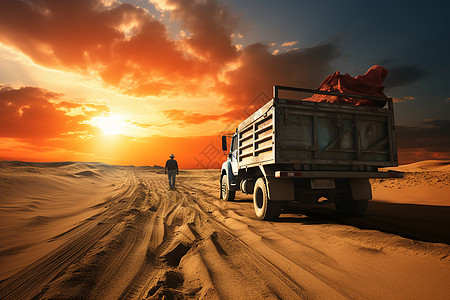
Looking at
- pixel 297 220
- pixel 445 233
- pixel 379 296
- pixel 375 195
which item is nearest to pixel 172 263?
pixel 379 296

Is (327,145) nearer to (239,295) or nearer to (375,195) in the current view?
(239,295)

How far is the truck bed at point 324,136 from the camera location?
16.3 ft

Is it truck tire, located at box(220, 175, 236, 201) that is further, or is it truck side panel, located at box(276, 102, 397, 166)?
truck tire, located at box(220, 175, 236, 201)

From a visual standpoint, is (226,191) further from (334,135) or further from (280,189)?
(334,135)

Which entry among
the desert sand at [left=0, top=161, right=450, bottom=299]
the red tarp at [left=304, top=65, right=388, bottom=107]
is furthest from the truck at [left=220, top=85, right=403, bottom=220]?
the desert sand at [left=0, top=161, right=450, bottom=299]

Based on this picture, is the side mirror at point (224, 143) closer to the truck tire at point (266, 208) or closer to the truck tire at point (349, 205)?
the truck tire at point (266, 208)

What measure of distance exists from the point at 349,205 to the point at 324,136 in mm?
2164

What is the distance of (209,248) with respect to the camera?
136 inches

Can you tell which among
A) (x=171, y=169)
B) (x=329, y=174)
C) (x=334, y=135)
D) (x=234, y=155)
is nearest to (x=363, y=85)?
(x=334, y=135)

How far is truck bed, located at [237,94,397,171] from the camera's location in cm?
496

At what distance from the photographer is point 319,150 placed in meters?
5.17

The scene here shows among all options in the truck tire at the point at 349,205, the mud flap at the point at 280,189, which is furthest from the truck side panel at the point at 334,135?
the truck tire at the point at 349,205

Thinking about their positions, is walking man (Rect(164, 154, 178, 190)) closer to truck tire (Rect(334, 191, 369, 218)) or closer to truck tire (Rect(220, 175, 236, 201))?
truck tire (Rect(220, 175, 236, 201))

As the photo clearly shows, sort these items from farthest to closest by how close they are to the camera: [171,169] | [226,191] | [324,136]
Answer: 1. [171,169]
2. [226,191]
3. [324,136]
